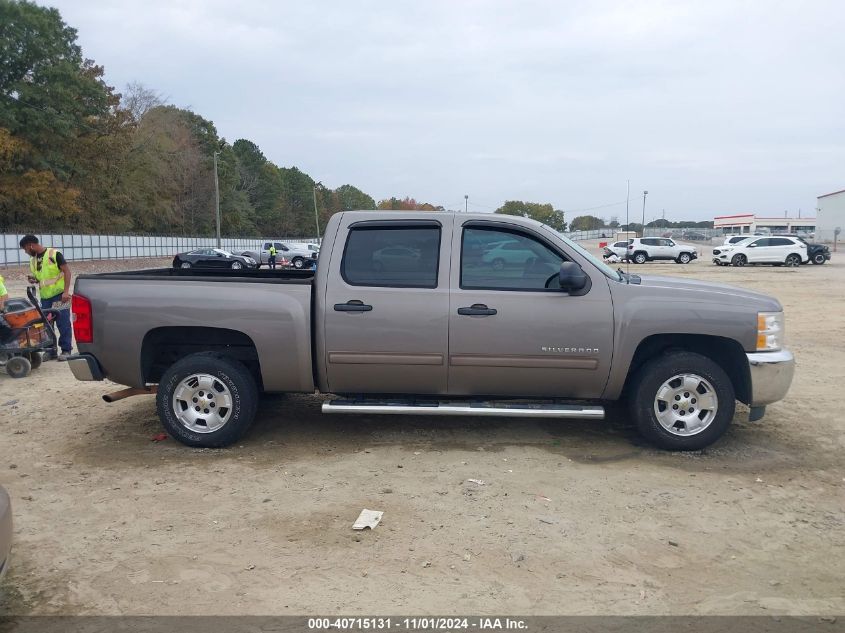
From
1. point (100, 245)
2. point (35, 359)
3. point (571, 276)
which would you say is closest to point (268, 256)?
point (100, 245)

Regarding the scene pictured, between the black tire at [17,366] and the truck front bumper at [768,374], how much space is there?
783 centimetres

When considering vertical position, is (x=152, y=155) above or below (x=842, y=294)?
above

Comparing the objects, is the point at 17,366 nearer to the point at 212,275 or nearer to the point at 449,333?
the point at 212,275

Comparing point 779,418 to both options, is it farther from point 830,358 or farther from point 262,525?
point 262,525

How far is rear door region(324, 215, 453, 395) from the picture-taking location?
534 cm

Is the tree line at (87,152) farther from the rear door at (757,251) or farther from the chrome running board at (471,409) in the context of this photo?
the chrome running board at (471,409)

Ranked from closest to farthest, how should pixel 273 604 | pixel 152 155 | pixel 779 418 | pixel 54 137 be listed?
pixel 273 604
pixel 779 418
pixel 54 137
pixel 152 155

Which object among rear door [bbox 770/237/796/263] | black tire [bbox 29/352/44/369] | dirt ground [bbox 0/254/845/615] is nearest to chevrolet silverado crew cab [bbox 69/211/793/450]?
dirt ground [bbox 0/254/845/615]

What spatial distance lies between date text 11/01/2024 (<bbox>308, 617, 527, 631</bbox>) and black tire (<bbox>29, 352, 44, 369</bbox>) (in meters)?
7.05

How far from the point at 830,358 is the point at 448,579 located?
8.21 meters

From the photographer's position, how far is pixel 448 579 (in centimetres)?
360

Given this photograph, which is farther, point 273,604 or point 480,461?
point 480,461

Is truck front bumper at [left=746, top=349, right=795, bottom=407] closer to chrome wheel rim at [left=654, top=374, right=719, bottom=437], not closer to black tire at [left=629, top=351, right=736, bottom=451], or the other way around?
black tire at [left=629, top=351, right=736, bottom=451]

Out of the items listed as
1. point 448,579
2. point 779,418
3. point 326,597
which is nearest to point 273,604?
point 326,597
